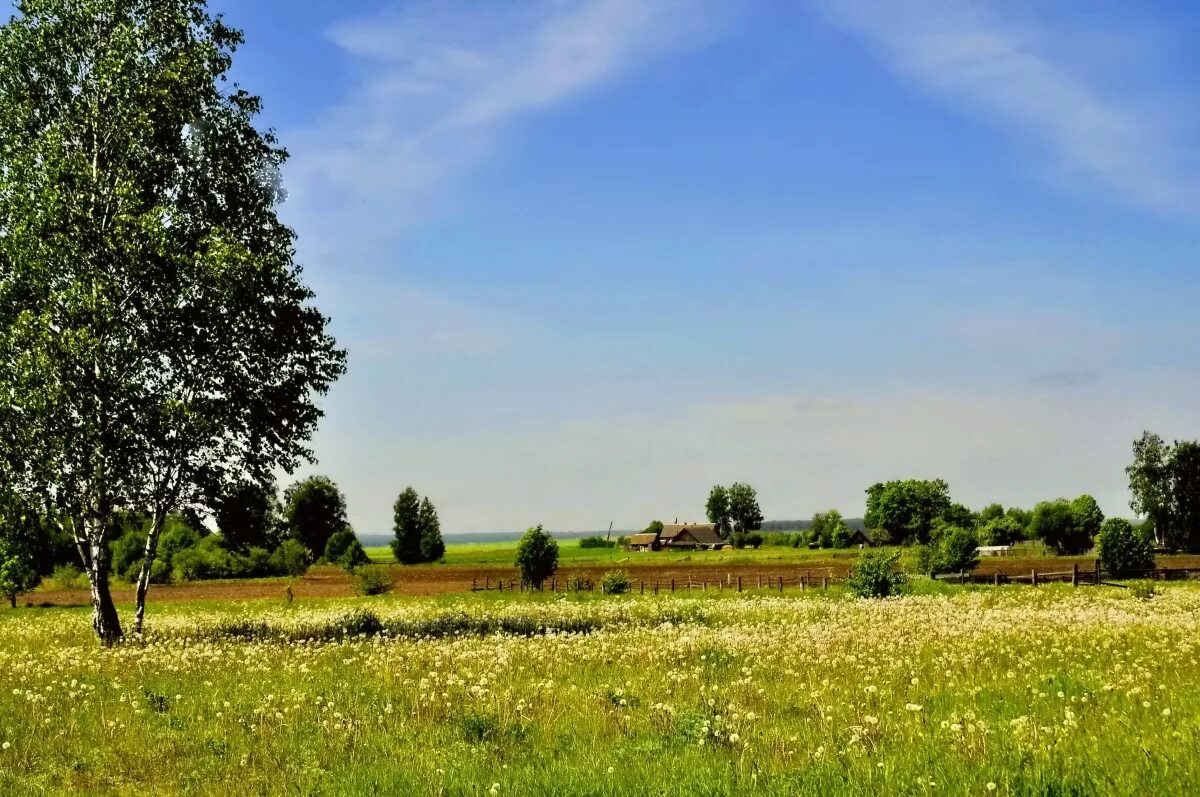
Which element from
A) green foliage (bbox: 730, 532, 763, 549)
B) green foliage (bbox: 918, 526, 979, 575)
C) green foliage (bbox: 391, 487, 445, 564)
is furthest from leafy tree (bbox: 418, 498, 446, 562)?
green foliage (bbox: 918, 526, 979, 575)

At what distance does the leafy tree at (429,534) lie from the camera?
12038 centimetres

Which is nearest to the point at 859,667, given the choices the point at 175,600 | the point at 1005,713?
the point at 1005,713

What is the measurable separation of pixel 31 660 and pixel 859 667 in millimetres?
16948

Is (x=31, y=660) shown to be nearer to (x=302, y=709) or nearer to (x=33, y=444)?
(x=33, y=444)

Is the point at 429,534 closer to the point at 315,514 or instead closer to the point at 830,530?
the point at 315,514

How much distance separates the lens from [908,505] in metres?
159

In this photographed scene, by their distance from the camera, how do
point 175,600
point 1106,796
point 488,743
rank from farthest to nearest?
point 175,600, point 488,743, point 1106,796

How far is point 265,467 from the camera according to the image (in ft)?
82.9

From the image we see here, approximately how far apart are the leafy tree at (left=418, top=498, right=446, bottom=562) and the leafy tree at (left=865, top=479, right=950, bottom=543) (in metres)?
79.3

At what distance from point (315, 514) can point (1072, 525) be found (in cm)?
10794

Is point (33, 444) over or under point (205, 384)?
under

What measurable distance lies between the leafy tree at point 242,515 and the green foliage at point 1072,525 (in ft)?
388

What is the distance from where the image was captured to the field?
8.78m

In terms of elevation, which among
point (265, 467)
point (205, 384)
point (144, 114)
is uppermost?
point (144, 114)
